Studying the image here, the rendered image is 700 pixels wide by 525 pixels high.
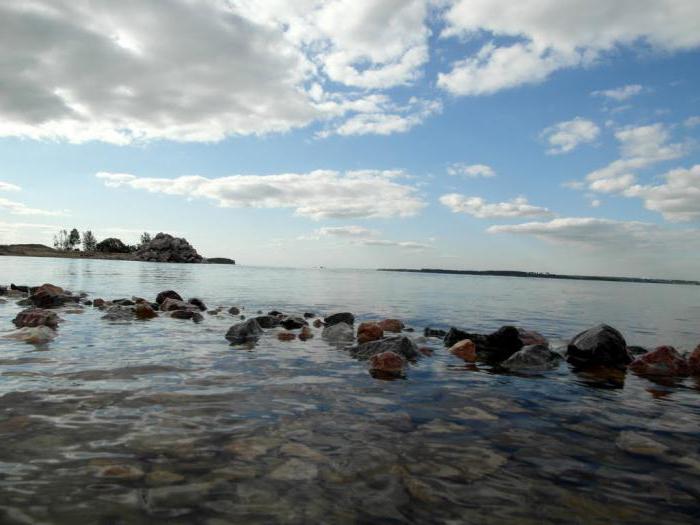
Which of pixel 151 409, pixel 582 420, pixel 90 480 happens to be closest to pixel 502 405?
pixel 582 420

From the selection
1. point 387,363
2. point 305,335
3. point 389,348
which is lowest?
point 305,335

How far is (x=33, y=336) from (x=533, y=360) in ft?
43.4

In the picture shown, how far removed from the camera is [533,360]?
1192 centimetres

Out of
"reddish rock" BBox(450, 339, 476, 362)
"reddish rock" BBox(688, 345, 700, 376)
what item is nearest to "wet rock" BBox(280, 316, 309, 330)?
"reddish rock" BBox(450, 339, 476, 362)

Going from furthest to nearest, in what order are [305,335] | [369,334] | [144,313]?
[144,313], [305,335], [369,334]

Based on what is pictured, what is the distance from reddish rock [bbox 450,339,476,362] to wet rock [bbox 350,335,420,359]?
56.1 inches

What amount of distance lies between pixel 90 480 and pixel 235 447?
1525mm

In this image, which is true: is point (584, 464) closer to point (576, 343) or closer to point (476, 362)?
point (476, 362)

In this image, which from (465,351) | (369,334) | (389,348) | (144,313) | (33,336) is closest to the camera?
(33,336)

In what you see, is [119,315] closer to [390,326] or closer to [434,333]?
[390,326]

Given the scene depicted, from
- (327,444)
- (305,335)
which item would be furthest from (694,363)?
(327,444)

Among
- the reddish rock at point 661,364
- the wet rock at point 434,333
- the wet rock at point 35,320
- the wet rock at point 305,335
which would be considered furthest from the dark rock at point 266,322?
the reddish rock at point 661,364

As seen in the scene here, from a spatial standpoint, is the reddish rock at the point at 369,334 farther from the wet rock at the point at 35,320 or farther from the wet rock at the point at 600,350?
the wet rock at the point at 35,320

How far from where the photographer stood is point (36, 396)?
22.8 feet
